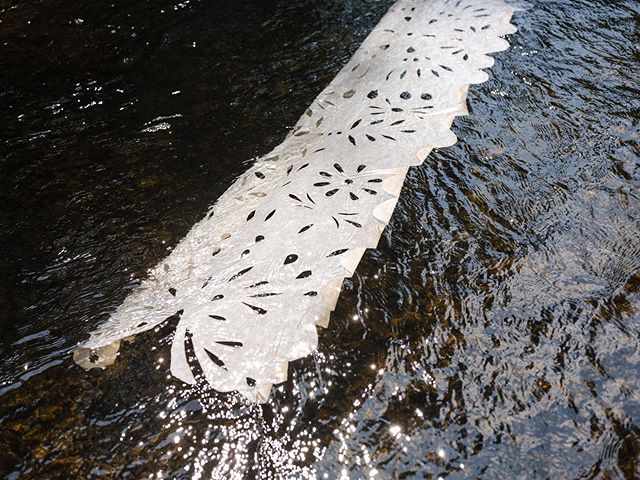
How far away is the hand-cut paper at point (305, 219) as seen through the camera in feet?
5.61

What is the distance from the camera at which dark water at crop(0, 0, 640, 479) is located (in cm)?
145

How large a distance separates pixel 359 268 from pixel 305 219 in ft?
1.08

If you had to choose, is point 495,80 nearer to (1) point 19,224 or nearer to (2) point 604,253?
(2) point 604,253

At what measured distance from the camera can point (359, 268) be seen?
1884 mm

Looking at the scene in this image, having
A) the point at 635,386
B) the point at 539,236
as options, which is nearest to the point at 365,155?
the point at 539,236

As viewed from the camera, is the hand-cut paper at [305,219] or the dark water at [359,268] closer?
the dark water at [359,268]

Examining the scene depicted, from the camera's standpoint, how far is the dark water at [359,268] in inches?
57.2

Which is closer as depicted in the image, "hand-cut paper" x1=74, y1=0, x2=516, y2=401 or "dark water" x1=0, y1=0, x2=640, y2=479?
"dark water" x1=0, y1=0, x2=640, y2=479

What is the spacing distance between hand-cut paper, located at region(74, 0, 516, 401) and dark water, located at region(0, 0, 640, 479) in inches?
2.7

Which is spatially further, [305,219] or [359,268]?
[305,219]

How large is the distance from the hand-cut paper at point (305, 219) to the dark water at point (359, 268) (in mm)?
68

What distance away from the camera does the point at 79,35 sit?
3.13m

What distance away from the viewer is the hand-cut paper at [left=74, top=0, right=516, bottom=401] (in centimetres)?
171

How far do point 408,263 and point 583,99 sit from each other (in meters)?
1.24
